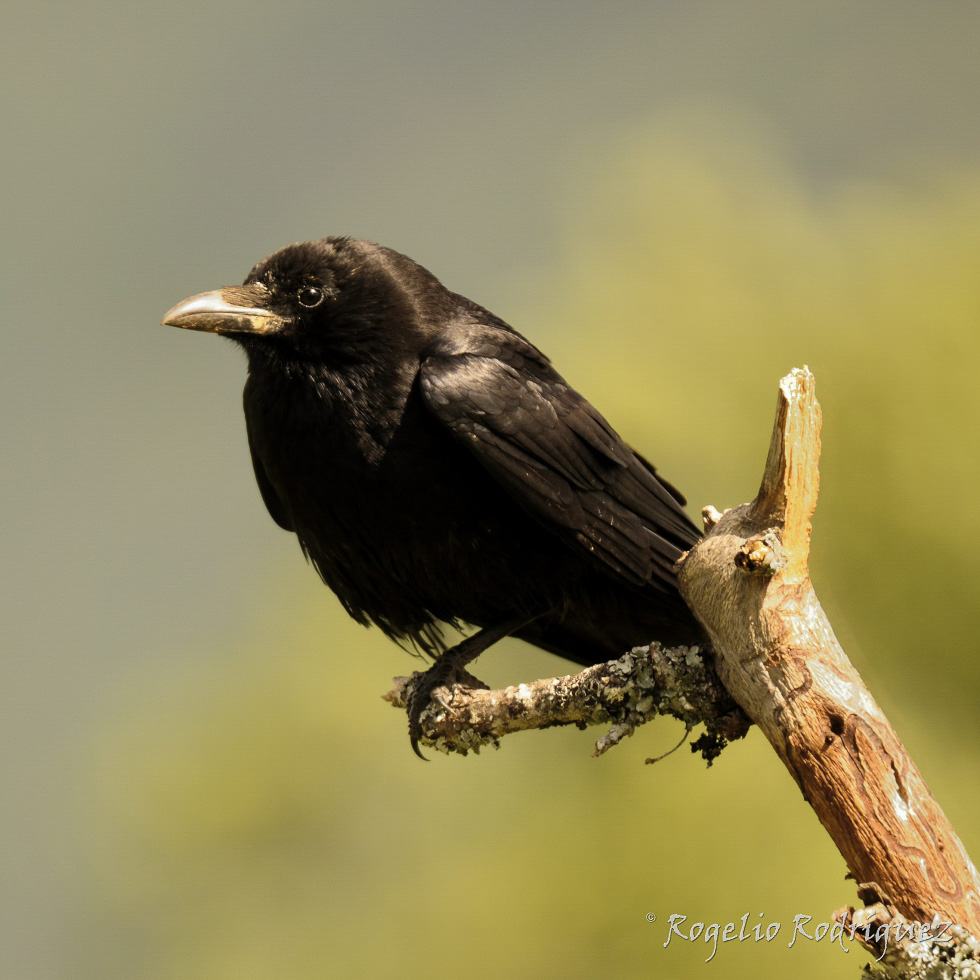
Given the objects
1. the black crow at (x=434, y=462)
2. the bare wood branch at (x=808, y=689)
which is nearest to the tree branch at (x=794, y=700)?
the bare wood branch at (x=808, y=689)

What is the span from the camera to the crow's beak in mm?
3342

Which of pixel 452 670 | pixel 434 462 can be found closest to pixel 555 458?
pixel 434 462

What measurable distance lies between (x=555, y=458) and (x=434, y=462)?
1.22 feet

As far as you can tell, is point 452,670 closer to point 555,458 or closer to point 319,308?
point 555,458

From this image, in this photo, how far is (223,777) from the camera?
5.70 meters

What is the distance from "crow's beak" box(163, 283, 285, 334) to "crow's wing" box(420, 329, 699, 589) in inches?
21.2

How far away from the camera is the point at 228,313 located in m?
3.36

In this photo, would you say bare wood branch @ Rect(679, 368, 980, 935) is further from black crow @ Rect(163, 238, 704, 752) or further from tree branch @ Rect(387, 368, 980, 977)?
black crow @ Rect(163, 238, 704, 752)

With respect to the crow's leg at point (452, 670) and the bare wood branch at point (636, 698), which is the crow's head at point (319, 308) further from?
the bare wood branch at point (636, 698)

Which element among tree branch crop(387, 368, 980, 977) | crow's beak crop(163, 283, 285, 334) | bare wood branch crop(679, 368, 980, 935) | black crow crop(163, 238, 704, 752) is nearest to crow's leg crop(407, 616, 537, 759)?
black crow crop(163, 238, 704, 752)

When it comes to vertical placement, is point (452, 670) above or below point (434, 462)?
below

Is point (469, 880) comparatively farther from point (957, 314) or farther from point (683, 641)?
point (957, 314)

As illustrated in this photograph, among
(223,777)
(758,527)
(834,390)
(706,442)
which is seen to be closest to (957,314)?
(834,390)

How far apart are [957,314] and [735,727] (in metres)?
4.17
